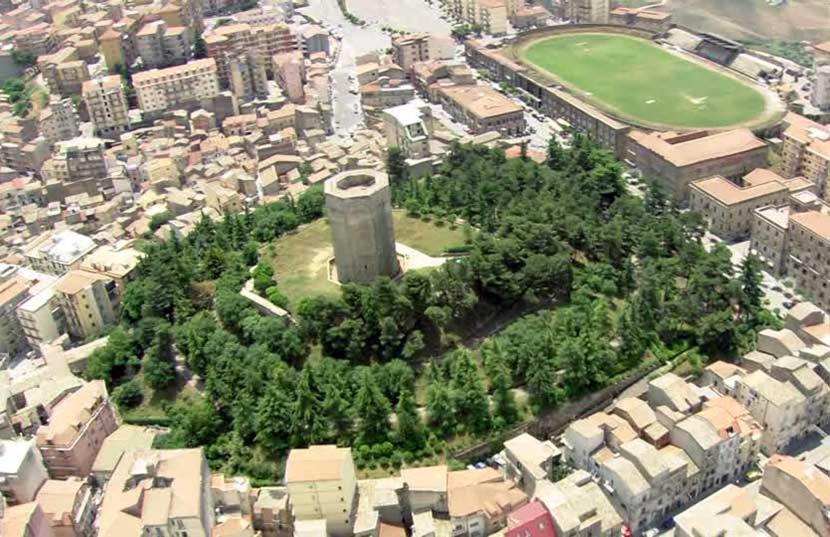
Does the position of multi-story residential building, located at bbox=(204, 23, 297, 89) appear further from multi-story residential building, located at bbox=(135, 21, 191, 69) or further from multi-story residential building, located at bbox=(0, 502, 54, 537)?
multi-story residential building, located at bbox=(0, 502, 54, 537)

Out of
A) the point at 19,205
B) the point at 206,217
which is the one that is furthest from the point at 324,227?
the point at 19,205

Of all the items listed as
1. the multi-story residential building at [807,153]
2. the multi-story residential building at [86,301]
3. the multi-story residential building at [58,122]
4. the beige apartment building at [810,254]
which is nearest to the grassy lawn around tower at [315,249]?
the multi-story residential building at [86,301]

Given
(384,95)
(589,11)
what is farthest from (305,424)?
(589,11)

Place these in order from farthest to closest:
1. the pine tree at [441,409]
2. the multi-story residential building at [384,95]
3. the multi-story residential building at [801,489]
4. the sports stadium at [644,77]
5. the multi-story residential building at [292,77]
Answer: the multi-story residential building at [292,77] < the multi-story residential building at [384,95] < the sports stadium at [644,77] < the pine tree at [441,409] < the multi-story residential building at [801,489]

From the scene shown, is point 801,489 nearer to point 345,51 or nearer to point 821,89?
point 821,89

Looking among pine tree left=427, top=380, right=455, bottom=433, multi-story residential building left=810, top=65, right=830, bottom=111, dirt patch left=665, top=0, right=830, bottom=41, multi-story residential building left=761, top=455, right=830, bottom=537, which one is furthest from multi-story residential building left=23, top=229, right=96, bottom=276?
dirt patch left=665, top=0, right=830, bottom=41

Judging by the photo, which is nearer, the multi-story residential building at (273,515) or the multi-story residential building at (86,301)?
the multi-story residential building at (273,515)

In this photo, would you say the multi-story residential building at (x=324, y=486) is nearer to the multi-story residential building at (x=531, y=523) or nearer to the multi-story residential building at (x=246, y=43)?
the multi-story residential building at (x=531, y=523)
